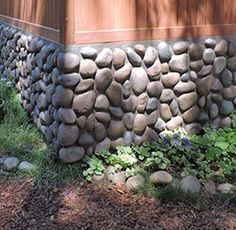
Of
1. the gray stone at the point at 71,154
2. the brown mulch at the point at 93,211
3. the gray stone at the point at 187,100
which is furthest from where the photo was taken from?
the gray stone at the point at 187,100

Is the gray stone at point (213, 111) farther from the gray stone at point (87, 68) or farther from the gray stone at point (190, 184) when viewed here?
the gray stone at point (87, 68)

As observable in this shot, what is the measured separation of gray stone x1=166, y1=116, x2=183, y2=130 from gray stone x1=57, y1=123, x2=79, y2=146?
3.12 feet

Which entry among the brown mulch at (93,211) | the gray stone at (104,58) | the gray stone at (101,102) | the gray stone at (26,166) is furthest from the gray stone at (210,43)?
the gray stone at (26,166)

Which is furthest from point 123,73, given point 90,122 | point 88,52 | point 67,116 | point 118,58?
point 67,116

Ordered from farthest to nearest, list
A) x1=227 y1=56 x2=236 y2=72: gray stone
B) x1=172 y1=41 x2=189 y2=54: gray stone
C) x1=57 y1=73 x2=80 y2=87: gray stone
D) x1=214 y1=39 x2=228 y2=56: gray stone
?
1. x1=227 y1=56 x2=236 y2=72: gray stone
2. x1=214 y1=39 x2=228 y2=56: gray stone
3. x1=172 y1=41 x2=189 y2=54: gray stone
4. x1=57 y1=73 x2=80 y2=87: gray stone

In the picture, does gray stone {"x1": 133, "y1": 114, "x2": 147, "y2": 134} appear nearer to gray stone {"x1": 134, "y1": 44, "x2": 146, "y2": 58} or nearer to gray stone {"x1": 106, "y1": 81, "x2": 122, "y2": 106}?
gray stone {"x1": 106, "y1": 81, "x2": 122, "y2": 106}

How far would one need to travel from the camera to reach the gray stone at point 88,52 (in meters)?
4.15

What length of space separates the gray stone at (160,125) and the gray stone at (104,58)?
768 mm

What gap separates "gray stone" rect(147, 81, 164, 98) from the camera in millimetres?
4559

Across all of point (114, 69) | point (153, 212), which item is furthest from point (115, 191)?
point (114, 69)

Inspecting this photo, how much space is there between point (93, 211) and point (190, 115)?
153cm

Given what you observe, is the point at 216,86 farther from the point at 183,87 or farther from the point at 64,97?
the point at 64,97

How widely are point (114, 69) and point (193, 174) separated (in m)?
1.10

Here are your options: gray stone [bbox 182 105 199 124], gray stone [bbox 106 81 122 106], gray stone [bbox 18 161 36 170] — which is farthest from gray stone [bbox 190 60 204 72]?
gray stone [bbox 18 161 36 170]
